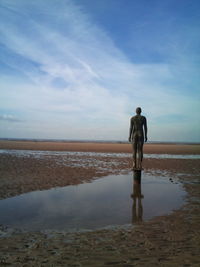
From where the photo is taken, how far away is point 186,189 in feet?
30.9

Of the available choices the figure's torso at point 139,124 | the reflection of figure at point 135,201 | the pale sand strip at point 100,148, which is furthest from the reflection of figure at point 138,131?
the pale sand strip at point 100,148

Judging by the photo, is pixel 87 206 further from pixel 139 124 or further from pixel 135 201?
pixel 139 124

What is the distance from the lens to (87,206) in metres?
6.84

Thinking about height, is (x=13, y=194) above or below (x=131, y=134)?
below

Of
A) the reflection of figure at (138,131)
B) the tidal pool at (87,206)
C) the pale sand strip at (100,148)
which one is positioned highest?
the reflection of figure at (138,131)

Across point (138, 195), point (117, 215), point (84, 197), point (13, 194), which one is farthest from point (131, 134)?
point (13, 194)

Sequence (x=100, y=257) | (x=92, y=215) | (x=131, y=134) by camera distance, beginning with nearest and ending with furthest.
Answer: (x=100, y=257)
(x=92, y=215)
(x=131, y=134)

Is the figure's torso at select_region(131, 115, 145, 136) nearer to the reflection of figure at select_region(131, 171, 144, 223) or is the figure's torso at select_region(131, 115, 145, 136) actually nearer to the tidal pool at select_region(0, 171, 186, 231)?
the reflection of figure at select_region(131, 171, 144, 223)

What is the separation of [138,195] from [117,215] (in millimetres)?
2562

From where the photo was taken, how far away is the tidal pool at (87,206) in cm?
543

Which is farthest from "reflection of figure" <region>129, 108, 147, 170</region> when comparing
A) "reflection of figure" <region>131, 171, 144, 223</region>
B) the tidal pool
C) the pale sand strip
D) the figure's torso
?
the pale sand strip

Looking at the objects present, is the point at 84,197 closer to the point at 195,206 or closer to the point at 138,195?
the point at 138,195

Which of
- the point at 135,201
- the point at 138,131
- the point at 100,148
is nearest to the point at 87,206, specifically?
the point at 135,201

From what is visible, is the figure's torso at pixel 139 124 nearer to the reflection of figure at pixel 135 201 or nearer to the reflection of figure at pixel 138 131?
the reflection of figure at pixel 138 131
